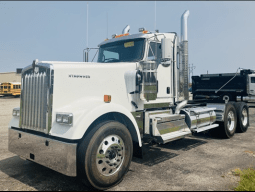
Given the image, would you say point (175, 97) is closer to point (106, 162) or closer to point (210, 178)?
point (210, 178)

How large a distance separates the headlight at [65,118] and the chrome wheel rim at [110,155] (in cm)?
60

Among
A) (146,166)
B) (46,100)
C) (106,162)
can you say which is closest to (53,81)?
(46,100)

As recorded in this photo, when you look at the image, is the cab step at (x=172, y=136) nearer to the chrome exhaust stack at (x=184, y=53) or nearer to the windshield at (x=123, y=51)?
the chrome exhaust stack at (x=184, y=53)

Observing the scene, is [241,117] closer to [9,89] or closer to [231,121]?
[231,121]

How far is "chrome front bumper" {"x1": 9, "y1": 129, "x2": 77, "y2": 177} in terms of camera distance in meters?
3.06

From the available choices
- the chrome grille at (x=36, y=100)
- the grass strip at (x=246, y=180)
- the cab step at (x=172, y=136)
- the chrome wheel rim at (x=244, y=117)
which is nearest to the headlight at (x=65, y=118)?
the chrome grille at (x=36, y=100)

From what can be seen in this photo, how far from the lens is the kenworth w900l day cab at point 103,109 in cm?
320

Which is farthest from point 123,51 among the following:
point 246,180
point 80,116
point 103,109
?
point 246,180

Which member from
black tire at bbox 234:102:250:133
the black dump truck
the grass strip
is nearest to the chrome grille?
the grass strip

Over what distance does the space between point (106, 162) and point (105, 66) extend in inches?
69.0

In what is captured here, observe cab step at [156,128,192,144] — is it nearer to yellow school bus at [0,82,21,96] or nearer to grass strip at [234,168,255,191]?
grass strip at [234,168,255,191]

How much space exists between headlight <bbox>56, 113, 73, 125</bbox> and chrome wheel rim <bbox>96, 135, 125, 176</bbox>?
599 mm

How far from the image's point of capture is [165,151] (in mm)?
5547

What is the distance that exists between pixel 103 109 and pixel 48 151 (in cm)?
102
